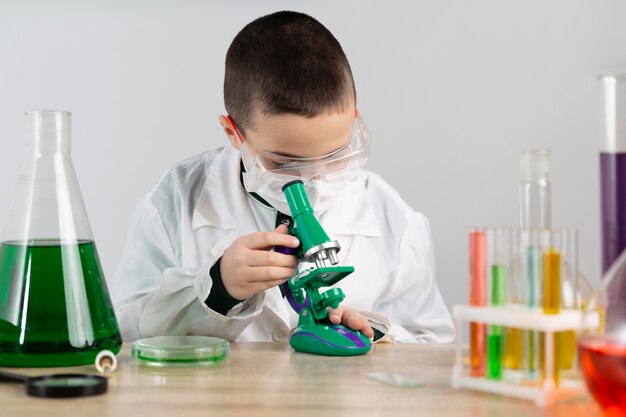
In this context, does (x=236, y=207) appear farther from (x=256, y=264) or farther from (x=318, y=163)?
(x=256, y=264)

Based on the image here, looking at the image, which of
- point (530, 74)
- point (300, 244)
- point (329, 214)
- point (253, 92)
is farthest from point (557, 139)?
point (300, 244)

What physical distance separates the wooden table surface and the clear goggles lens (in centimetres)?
38

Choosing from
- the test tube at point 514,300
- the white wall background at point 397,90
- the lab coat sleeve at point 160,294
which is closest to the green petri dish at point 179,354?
the lab coat sleeve at point 160,294

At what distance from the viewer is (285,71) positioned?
1476mm

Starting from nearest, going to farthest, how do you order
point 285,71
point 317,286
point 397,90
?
point 317,286
point 285,71
point 397,90

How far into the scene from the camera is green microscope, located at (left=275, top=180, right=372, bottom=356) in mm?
1075

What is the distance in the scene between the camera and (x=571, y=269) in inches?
32.6

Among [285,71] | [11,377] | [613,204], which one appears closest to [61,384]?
[11,377]

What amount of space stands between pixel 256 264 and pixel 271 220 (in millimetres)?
485

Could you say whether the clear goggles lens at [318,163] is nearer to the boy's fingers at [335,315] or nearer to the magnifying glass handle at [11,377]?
the boy's fingers at [335,315]

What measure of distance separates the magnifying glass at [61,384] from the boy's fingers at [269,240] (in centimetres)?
31

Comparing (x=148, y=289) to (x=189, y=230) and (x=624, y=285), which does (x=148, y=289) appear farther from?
(x=624, y=285)

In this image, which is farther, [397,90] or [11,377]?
[397,90]

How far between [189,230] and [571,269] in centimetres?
97
